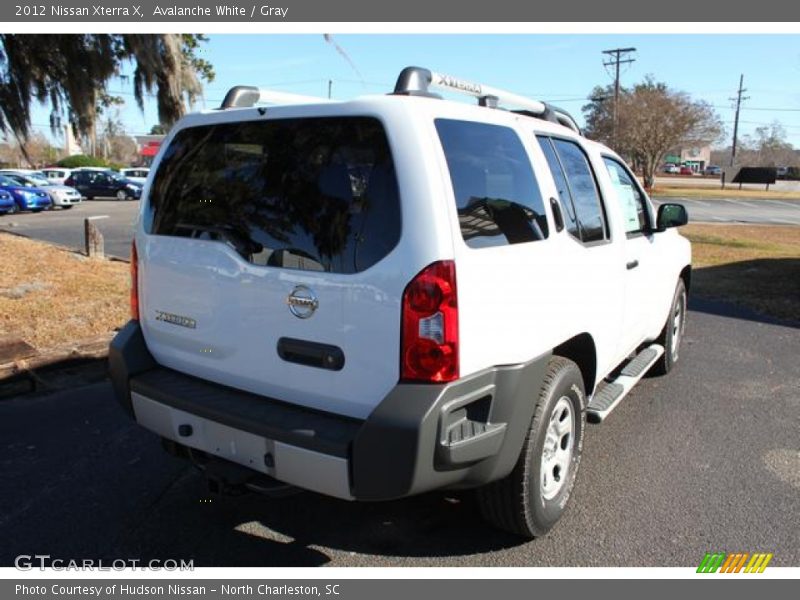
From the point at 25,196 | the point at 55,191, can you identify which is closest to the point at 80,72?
the point at 25,196

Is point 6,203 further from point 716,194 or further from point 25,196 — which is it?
point 716,194

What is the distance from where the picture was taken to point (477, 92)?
365 centimetres

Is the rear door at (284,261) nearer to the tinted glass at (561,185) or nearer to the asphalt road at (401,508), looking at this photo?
the asphalt road at (401,508)

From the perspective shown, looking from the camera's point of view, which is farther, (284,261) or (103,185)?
(103,185)

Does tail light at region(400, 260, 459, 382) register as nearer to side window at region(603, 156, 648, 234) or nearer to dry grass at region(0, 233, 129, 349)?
side window at region(603, 156, 648, 234)

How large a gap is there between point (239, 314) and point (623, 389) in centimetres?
253

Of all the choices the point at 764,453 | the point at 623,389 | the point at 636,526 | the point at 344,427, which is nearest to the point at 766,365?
the point at 764,453

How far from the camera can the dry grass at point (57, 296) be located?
6.23m

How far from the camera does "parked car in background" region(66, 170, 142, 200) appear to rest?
34.0 m

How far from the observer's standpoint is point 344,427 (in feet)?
8.35

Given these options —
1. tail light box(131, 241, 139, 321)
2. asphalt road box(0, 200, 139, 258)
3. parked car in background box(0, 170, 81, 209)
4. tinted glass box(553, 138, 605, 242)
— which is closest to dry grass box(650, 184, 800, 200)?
parked car in background box(0, 170, 81, 209)

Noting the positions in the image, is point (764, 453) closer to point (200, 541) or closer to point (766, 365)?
point (766, 365)
